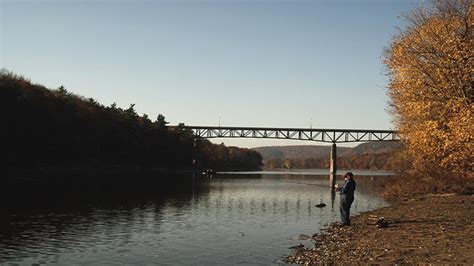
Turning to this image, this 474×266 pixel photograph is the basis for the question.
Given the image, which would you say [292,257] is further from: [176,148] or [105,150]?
[176,148]

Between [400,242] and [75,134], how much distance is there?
88539 mm

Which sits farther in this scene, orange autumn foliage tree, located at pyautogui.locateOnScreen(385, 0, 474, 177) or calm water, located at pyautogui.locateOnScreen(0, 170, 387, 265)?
orange autumn foliage tree, located at pyautogui.locateOnScreen(385, 0, 474, 177)

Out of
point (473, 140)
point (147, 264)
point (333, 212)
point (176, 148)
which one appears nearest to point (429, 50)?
point (473, 140)

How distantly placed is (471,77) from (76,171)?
80.2m

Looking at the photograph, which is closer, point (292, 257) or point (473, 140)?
point (292, 257)

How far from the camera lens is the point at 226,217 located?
3453 cm

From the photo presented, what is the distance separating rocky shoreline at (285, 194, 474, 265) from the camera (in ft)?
57.0

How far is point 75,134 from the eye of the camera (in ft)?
328

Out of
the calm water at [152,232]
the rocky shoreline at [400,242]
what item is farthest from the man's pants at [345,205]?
the calm water at [152,232]

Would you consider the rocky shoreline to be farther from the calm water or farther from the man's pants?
the calm water

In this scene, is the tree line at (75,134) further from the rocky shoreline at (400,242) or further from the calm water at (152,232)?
the rocky shoreline at (400,242)

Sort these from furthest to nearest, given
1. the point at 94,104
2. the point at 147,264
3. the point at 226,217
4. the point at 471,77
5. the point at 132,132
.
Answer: the point at 132,132
the point at 94,104
the point at 226,217
the point at 471,77
the point at 147,264

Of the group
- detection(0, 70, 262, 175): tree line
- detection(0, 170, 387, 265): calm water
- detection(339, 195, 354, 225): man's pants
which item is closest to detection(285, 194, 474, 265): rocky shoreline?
detection(339, 195, 354, 225): man's pants

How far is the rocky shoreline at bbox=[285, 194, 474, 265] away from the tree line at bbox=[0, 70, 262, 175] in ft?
190
